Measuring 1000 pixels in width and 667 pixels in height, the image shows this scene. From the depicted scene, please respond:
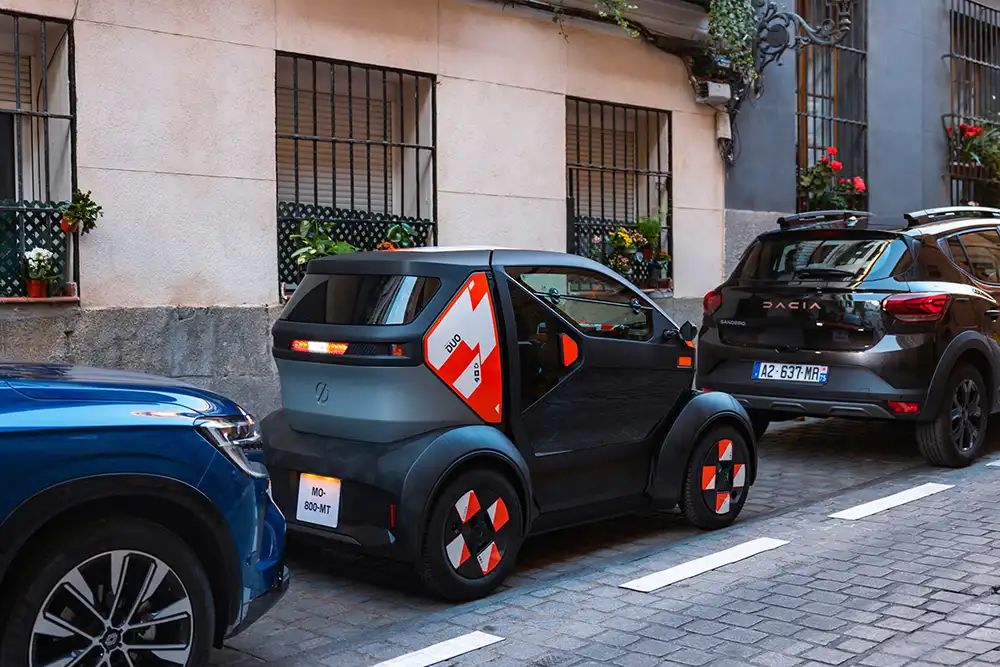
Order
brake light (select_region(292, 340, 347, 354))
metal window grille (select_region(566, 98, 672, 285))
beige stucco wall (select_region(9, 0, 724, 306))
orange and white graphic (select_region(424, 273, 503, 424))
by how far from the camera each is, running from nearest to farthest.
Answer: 1. orange and white graphic (select_region(424, 273, 503, 424))
2. brake light (select_region(292, 340, 347, 354))
3. beige stucco wall (select_region(9, 0, 724, 306))
4. metal window grille (select_region(566, 98, 672, 285))

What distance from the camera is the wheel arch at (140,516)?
329 centimetres

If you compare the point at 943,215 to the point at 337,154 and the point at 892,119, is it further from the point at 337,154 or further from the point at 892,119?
the point at 892,119

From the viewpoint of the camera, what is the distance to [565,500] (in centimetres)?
570

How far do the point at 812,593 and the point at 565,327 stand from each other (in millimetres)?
1741

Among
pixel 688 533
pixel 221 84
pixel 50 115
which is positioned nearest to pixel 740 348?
pixel 688 533

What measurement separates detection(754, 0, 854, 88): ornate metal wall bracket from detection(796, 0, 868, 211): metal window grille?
114cm

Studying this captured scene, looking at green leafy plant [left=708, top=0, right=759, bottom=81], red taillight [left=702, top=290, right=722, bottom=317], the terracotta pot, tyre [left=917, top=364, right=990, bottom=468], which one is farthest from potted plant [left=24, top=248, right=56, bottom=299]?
green leafy plant [left=708, top=0, right=759, bottom=81]

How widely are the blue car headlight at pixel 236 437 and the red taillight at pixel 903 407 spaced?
17.0ft

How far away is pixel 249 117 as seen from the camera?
960 cm

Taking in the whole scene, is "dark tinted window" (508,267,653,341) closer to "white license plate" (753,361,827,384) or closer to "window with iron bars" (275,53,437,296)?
"white license plate" (753,361,827,384)

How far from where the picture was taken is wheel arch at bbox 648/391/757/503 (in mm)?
6145

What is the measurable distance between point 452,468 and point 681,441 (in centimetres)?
169

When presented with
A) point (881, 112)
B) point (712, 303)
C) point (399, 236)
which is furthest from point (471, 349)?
point (881, 112)

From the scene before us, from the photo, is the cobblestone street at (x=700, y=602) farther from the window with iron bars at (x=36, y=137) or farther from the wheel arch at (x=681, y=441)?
the window with iron bars at (x=36, y=137)
